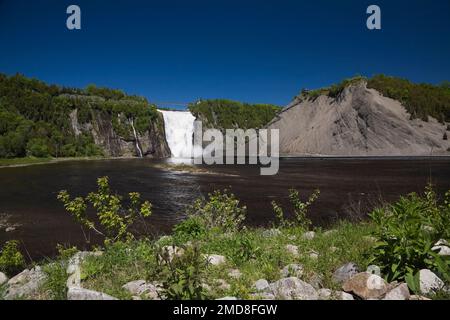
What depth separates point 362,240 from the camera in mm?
5992

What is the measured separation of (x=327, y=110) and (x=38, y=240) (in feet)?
239

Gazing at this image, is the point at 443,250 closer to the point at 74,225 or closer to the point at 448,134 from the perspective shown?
A: the point at 74,225

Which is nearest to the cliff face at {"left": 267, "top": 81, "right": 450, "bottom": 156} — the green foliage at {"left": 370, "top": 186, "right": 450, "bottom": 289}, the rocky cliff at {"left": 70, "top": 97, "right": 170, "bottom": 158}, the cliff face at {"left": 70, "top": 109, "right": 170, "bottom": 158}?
the cliff face at {"left": 70, "top": 109, "right": 170, "bottom": 158}

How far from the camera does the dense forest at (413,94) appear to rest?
63500 mm

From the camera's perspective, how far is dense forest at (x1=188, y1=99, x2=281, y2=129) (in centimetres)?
14188

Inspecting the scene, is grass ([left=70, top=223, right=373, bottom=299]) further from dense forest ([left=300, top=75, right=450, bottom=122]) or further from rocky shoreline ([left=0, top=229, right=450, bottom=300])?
dense forest ([left=300, top=75, right=450, bottom=122])

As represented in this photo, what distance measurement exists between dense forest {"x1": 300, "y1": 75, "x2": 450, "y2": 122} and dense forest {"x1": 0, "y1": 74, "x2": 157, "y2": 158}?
6354 centimetres

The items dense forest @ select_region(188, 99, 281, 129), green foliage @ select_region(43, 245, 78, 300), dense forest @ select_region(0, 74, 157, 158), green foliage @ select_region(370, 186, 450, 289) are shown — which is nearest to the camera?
green foliage @ select_region(370, 186, 450, 289)

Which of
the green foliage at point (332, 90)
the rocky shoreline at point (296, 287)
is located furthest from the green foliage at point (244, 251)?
the green foliage at point (332, 90)

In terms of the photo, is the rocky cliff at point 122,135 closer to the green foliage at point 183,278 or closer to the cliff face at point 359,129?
the cliff face at point 359,129

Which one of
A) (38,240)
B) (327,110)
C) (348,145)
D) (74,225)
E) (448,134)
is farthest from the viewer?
(327,110)

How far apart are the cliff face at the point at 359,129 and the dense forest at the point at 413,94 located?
1316 mm

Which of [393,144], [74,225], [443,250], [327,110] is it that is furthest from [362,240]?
[327,110]

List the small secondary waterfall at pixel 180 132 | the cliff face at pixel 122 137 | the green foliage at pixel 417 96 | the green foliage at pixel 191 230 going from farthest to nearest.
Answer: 1. the small secondary waterfall at pixel 180 132
2. the cliff face at pixel 122 137
3. the green foliage at pixel 417 96
4. the green foliage at pixel 191 230
